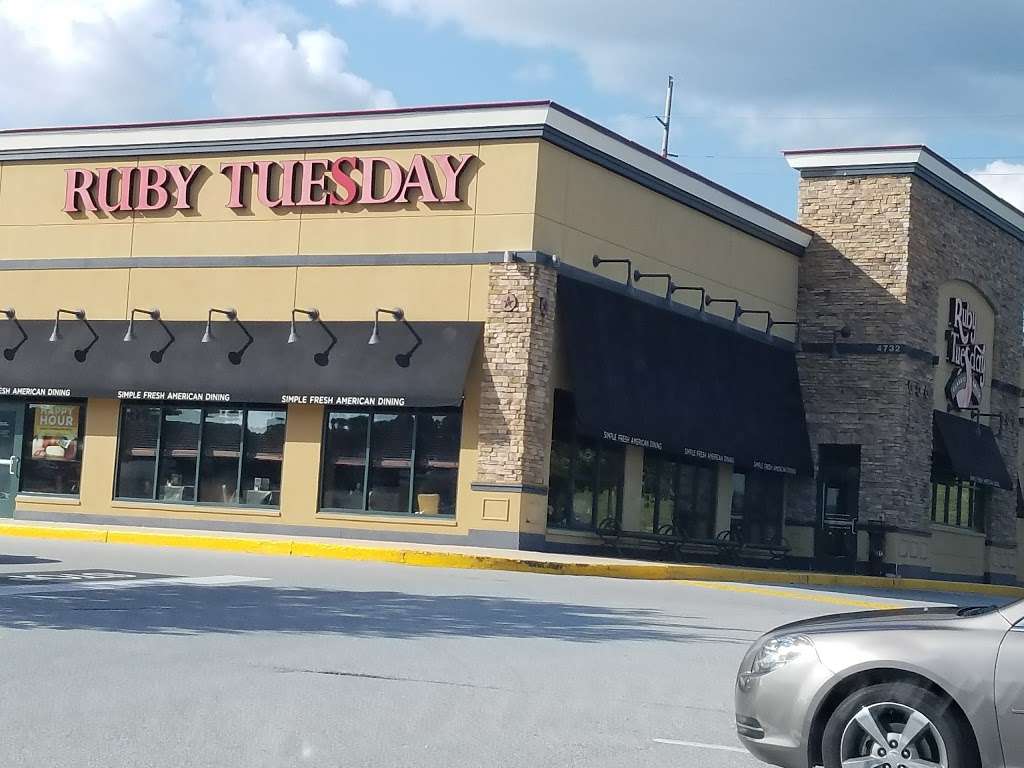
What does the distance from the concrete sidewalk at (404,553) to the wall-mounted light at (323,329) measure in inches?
128

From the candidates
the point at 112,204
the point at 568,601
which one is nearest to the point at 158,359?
the point at 112,204

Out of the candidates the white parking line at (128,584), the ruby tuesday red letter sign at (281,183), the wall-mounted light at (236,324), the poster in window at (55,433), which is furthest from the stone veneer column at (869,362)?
the white parking line at (128,584)

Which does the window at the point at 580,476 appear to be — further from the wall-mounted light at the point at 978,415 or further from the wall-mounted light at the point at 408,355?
the wall-mounted light at the point at 978,415

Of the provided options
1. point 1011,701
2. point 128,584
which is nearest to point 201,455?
point 128,584

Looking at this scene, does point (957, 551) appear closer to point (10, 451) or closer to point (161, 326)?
point (161, 326)

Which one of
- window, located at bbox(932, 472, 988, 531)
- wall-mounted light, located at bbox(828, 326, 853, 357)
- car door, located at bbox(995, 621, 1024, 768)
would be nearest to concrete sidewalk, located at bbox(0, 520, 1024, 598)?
wall-mounted light, located at bbox(828, 326, 853, 357)

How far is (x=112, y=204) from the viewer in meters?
29.2

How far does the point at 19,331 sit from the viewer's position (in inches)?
1158

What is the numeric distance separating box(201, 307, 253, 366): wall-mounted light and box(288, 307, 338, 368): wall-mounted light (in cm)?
93

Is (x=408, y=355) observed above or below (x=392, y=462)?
above

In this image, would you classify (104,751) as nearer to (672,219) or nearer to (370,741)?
(370,741)

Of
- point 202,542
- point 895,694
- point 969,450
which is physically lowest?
point 202,542

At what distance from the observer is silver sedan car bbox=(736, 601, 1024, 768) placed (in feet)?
20.4

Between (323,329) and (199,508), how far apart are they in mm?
4214
